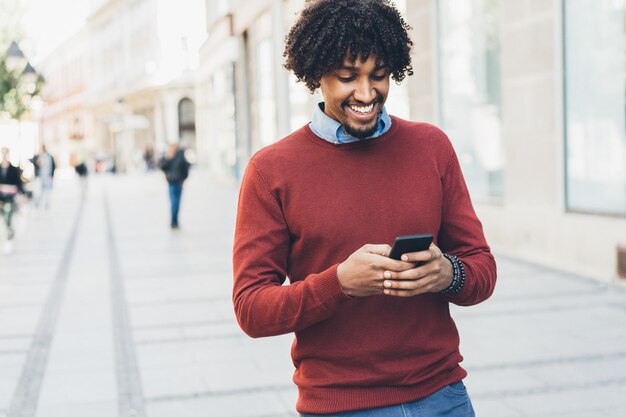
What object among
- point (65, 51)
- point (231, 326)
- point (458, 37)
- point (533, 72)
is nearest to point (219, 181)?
point (458, 37)

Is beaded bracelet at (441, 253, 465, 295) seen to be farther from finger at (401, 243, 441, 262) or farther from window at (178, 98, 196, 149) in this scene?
window at (178, 98, 196, 149)

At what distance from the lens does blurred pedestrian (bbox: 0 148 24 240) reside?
14.5 meters

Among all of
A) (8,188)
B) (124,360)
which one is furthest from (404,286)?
(8,188)

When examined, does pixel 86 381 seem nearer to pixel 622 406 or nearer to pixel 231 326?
pixel 231 326

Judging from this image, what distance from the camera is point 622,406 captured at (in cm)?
520

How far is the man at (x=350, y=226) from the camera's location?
223cm

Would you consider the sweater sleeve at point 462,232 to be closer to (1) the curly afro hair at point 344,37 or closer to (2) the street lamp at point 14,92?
(1) the curly afro hair at point 344,37

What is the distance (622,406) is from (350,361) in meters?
3.43

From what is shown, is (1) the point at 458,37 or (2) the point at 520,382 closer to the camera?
(2) the point at 520,382

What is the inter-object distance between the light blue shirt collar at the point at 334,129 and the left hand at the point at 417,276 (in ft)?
1.25

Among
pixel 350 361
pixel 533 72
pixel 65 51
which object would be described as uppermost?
pixel 65 51

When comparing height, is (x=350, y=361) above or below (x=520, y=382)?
above

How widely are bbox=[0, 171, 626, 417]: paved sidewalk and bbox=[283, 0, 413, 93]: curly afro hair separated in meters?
3.25

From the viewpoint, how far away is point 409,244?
198cm
